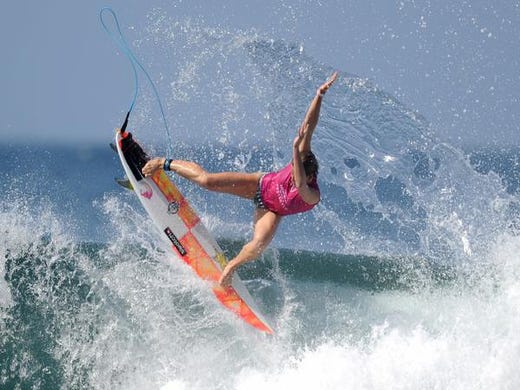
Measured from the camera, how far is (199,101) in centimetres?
959

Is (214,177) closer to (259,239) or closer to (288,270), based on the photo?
(259,239)

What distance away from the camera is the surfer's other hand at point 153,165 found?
6.61m

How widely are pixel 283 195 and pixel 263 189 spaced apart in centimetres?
26

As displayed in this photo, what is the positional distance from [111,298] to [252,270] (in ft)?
4.71

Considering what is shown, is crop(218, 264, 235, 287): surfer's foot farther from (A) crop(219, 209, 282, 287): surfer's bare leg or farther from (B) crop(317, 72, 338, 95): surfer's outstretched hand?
(B) crop(317, 72, 338, 95): surfer's outstretched hand

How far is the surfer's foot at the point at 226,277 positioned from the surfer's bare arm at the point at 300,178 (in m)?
0.95

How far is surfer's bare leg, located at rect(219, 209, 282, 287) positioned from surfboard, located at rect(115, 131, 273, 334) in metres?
0.28

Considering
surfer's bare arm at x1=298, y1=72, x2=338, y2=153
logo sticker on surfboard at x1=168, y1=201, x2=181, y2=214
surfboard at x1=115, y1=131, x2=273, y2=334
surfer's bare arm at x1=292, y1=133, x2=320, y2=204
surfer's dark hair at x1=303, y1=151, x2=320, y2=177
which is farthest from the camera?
logo sticker on surfboard at x1=168, y1=201, x2=181, y2=214

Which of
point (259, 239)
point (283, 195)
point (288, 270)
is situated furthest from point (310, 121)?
point (288, 270)

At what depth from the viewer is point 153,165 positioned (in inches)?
261

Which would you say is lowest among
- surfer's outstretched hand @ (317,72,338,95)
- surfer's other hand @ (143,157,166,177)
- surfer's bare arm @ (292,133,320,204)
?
surfer's other hand @ (143,157,166,177)

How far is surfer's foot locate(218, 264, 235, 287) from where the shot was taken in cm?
654

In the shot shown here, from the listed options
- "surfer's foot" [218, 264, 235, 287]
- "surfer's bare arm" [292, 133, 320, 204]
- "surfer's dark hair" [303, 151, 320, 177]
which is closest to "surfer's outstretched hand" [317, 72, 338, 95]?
"surfer's bare arm" [292, 133, 320, 204]

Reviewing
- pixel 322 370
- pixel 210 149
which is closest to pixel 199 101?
pixel 210 149
